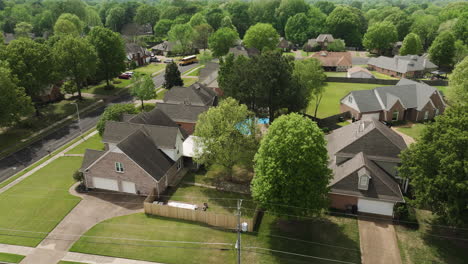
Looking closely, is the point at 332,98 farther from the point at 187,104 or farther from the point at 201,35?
the point at 201,35

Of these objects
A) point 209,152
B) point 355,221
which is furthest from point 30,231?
point 355,221

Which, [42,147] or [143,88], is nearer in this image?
[42,147]

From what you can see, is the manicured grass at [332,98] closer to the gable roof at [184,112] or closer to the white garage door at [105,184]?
the gable roof at [184,112]

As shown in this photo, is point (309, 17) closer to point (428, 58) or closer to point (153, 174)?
point (428, 58)

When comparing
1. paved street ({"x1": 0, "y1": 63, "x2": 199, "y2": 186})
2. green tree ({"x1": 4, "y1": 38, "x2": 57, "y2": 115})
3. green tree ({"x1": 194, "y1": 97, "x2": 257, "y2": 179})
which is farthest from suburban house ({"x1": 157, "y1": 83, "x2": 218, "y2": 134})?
green tree ({"x1": 4, "y1": 38, "x2": 57, "y2": 115})

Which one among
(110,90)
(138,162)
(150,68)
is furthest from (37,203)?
(150,68)

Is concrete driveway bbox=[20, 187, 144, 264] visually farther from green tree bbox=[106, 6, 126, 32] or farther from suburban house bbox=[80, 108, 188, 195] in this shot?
green tree bbox=[106, 6, 126, 32]
